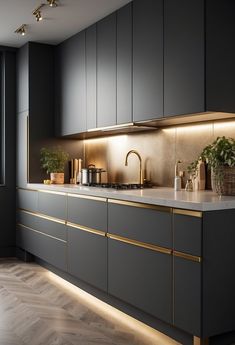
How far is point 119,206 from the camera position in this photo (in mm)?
3314

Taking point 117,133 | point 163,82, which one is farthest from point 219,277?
point 117,133

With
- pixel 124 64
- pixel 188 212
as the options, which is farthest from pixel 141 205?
pixel 124 64

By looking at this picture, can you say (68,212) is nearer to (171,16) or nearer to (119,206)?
(119,206)

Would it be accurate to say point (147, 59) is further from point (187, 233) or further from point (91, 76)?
point (187, 233)

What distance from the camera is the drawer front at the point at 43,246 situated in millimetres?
4305

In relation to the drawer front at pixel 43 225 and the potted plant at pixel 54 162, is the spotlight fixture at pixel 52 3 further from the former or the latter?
the drawer front at pixel 43 225

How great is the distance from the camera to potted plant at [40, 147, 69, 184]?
505 cm

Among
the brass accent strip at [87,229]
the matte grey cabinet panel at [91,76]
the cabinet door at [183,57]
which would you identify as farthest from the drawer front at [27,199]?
the cabinet door at [183,57]

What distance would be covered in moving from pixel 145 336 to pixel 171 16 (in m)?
2.35

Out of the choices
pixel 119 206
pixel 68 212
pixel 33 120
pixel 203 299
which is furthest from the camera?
pixel 33 120

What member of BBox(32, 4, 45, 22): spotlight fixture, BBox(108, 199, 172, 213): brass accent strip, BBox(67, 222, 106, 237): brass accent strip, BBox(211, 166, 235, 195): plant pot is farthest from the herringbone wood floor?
BBox(32, 4, 45, 22): spotlight fixture

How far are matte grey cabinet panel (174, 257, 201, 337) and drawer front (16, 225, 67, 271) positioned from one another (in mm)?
1708

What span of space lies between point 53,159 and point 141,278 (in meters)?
2.35

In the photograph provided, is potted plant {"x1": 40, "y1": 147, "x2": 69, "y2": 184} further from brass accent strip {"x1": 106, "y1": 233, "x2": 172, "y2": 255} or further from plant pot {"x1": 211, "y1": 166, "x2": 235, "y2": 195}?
plant pot {"x1": 211, "y1": 166, "x2": 235, "y2": 195}
